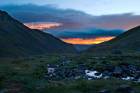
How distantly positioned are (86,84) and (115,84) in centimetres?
361

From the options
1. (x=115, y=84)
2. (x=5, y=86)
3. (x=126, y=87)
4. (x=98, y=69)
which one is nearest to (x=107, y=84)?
→ (x=115, y=84)

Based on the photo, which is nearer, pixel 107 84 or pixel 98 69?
pixel 107 84

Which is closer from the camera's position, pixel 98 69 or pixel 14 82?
pixel 14 82

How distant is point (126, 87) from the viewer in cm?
4675

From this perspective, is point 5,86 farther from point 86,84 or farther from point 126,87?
point 126,87

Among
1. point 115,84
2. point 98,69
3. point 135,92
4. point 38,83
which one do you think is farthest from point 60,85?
point 98,69

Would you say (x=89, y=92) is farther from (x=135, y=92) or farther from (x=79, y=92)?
(x=135, y=92)

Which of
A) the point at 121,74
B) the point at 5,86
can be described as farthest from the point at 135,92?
the point at 121,74

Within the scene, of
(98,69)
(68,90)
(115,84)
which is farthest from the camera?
(98,69)

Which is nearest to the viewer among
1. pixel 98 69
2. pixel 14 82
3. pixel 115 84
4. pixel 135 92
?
pixel 135 92

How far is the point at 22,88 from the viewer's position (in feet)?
163

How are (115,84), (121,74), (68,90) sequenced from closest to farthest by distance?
(68,90)
(115,84)
(121,74)

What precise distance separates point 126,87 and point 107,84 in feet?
16.2

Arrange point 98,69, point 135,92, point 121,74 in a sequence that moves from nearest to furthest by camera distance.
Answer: point 135,92
point 121,74
point 98,69
